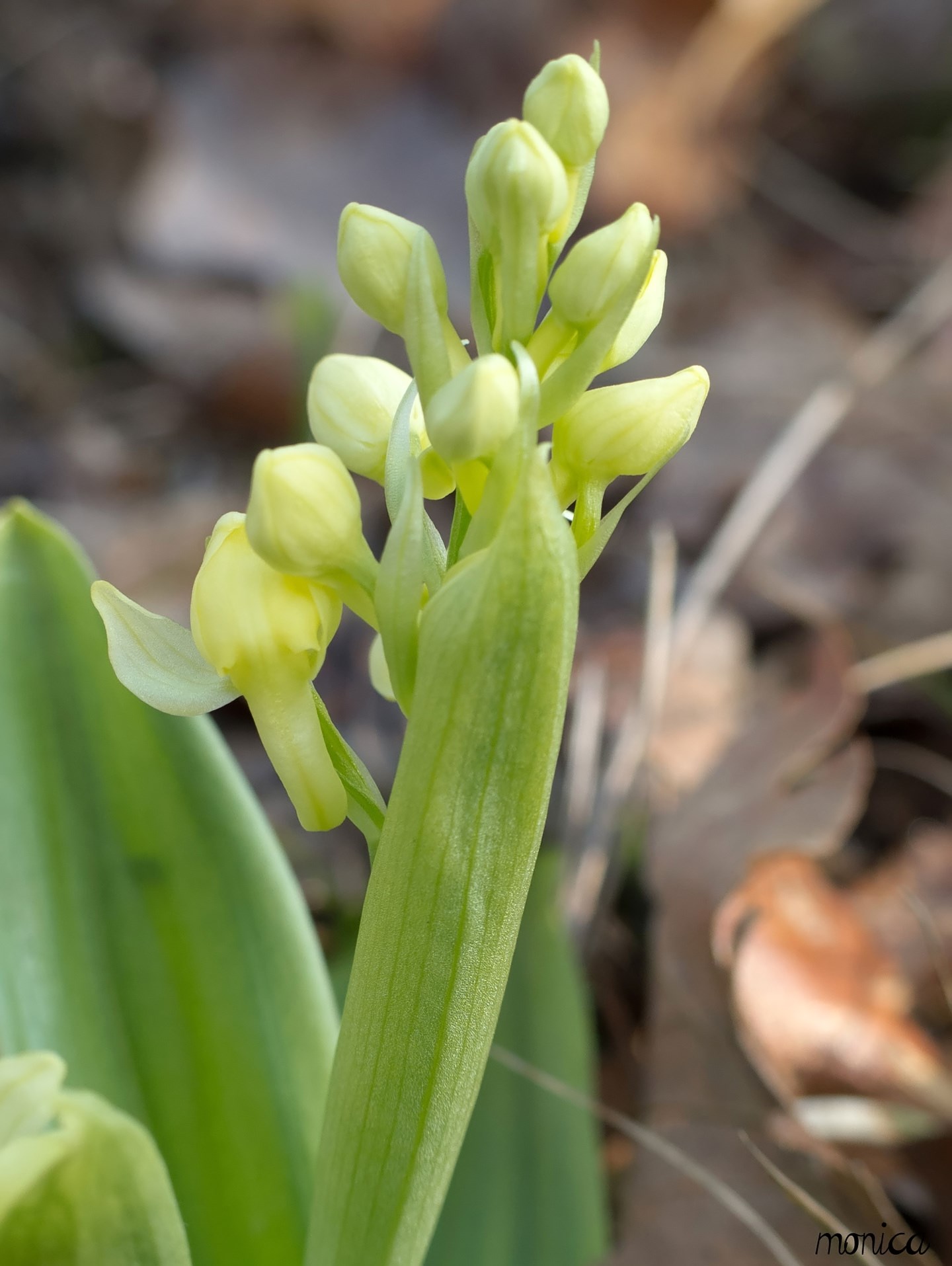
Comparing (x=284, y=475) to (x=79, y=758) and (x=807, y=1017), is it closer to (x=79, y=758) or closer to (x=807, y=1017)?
(x=79, y=758)

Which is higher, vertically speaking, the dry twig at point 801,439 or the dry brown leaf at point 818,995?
the dry twig at point 801,439

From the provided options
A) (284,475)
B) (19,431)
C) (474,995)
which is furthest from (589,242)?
(19,431)

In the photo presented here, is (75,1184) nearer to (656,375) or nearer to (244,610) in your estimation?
(244,610)

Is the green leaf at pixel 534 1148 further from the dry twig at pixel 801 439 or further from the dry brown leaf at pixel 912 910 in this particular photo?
the dry twig at pixel 801 439

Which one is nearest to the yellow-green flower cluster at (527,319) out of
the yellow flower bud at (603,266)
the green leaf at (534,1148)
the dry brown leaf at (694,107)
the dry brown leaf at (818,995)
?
the yellow flower bud at (603,266)

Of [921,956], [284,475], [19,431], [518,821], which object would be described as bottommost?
[921,956]

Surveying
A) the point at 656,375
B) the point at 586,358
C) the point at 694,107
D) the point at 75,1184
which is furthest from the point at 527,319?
the point at 694,107

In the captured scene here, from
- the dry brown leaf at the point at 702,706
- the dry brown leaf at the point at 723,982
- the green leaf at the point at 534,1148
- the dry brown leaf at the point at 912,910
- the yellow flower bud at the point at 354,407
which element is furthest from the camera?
the dry brown leaf at the point at 702,706
